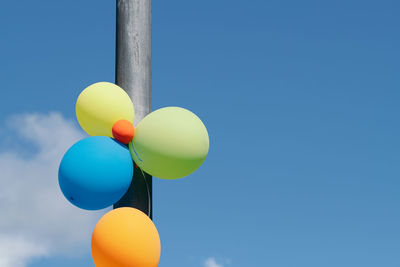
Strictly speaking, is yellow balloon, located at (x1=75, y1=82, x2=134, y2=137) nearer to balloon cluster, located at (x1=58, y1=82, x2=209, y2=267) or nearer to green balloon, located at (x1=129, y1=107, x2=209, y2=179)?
balloon cluster, located at (x1=58, y1=82, x2=209, y2=267)

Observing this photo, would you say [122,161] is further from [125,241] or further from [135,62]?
[135,62]

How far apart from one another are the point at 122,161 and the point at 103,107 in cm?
41

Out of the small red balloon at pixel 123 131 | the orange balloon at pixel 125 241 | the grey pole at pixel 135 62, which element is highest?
the grey pole at pixel 135 62

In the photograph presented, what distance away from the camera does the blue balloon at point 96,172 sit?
15.2ft

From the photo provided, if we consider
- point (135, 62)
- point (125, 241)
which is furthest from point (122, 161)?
point (135, 62)

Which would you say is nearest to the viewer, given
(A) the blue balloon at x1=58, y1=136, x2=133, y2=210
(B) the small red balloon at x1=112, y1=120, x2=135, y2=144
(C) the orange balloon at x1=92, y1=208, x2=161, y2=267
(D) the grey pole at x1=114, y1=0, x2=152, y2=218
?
(C) the orange balloon at x1=92, y1=208, x2=161, y2=267

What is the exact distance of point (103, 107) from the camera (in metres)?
4.84

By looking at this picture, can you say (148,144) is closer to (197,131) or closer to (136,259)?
(197,131)

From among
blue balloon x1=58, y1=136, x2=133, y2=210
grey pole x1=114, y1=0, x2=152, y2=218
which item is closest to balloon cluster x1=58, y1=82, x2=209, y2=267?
blue balloon x1=58, y1=136, x2=133, y2=210

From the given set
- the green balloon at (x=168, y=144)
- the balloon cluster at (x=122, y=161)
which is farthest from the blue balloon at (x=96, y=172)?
the green balloon at (x=168, y=144)

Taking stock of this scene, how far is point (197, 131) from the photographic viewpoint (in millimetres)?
4820

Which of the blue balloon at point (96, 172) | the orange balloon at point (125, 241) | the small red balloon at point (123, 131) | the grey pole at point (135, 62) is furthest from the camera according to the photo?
the grey pole at point (135, 62)

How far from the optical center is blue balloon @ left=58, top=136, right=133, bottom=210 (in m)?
4.64

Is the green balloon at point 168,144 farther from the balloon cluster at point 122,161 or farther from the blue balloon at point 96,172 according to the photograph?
the blue balloon at point 96,172
